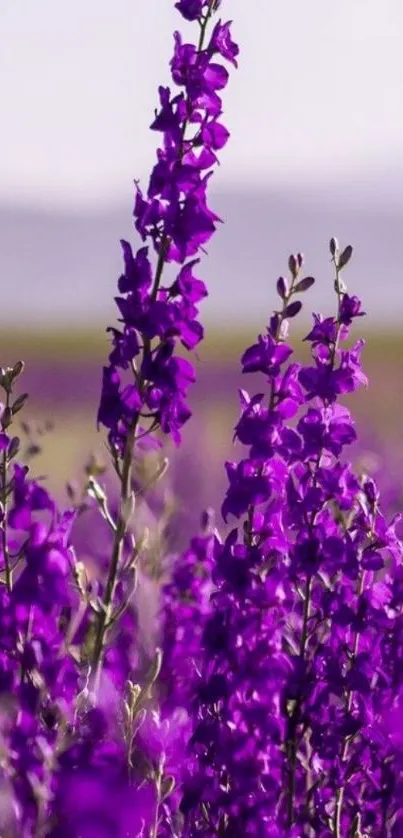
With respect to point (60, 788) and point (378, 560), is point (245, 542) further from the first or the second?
point (60, 788)

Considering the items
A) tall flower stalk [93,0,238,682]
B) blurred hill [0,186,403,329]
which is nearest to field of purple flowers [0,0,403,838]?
tall flower stalk [93,0,238,682]

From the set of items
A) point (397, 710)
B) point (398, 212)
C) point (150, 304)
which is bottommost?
point (397, 710)

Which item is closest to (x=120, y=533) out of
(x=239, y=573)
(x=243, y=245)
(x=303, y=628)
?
(x=239, y=573)

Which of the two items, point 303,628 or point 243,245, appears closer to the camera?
point 303,628

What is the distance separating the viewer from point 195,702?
2217 millimetres

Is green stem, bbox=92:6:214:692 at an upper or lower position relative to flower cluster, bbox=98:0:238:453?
lower

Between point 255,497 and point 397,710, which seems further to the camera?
point 255,497

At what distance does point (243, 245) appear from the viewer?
118375mm

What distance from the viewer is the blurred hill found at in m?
110

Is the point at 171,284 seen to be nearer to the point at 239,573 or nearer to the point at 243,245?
the point at 239,573

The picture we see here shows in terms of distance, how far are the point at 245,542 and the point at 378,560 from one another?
7.1 inches

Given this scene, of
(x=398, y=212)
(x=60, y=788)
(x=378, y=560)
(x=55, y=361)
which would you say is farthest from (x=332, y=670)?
(x=398, y=212)

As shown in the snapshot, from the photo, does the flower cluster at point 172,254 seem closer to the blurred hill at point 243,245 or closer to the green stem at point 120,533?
the green stem at point 120,533

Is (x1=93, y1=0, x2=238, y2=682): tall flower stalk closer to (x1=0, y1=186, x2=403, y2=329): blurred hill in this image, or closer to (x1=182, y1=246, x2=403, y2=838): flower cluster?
(x1=182, y1=246, x2=403, y2=838): flower cluster
